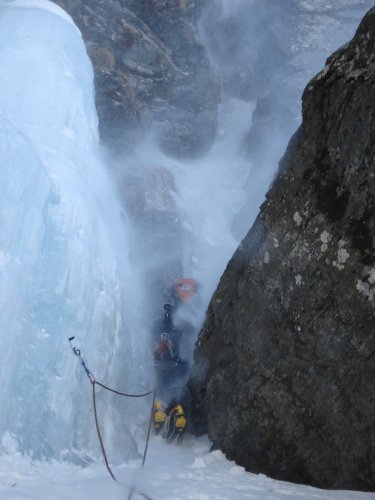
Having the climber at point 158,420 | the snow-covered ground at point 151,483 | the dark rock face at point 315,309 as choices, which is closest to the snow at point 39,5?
the dark rock face at point 315,309

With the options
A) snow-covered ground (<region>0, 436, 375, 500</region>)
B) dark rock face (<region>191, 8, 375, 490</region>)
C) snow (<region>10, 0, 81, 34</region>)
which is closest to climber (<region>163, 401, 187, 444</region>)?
dark rock face (<region>191, 8, 375, 490</region>)

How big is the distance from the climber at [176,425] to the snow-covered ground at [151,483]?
34.7 inches

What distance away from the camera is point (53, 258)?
632cm

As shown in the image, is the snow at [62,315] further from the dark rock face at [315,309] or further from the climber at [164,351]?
the dark rock face at [315,309]

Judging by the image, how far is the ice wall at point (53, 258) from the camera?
5.43m

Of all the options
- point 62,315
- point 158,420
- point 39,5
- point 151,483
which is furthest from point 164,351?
point 39,5

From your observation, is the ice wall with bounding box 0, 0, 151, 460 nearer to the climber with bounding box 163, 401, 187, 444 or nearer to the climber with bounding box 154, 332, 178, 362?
the climber with bounding box 154, 332, 178, 362

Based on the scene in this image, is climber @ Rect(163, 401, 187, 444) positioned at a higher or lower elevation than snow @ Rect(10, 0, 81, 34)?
lower

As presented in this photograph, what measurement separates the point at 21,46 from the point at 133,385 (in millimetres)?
6258

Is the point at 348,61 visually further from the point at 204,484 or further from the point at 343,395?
the point at 204,484

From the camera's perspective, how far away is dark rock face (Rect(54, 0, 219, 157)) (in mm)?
13953

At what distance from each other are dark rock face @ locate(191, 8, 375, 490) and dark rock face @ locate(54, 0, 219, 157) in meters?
8.68

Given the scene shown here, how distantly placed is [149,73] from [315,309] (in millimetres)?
12242

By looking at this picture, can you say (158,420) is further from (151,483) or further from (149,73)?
(149,73)
